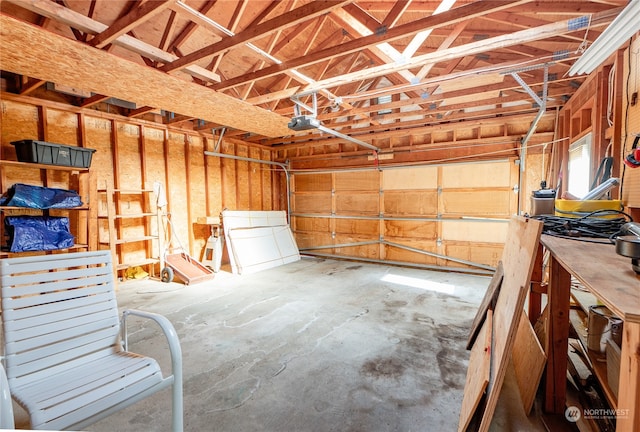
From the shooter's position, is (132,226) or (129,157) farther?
(132,226)

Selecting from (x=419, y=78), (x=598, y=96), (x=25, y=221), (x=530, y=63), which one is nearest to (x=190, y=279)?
(x=25, y=221)

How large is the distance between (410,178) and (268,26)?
4.65 meters

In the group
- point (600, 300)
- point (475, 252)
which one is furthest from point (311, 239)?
point (600, 300)

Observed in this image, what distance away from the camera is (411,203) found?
6129 mm

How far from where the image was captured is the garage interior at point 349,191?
1770 millimetres

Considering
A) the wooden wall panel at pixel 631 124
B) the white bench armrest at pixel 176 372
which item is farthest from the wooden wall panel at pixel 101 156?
the wooden wall panel at pixel 631 124

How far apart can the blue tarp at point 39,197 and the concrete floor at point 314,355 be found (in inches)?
57.9

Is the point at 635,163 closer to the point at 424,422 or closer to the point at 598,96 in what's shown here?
the point at 598,96

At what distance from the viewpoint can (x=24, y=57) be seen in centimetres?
245

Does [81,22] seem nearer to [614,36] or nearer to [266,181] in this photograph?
[614,36]

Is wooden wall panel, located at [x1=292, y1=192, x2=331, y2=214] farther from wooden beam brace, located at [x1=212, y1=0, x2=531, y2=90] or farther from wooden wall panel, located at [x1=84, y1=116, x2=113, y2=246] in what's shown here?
wooden beam brace, located at [x1=212, y1=0, x2=531, y2=90]

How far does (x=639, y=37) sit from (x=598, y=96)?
87cm

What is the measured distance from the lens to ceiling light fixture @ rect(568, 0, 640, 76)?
53.6 inches

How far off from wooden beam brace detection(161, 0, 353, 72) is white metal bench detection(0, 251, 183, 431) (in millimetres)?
1817
